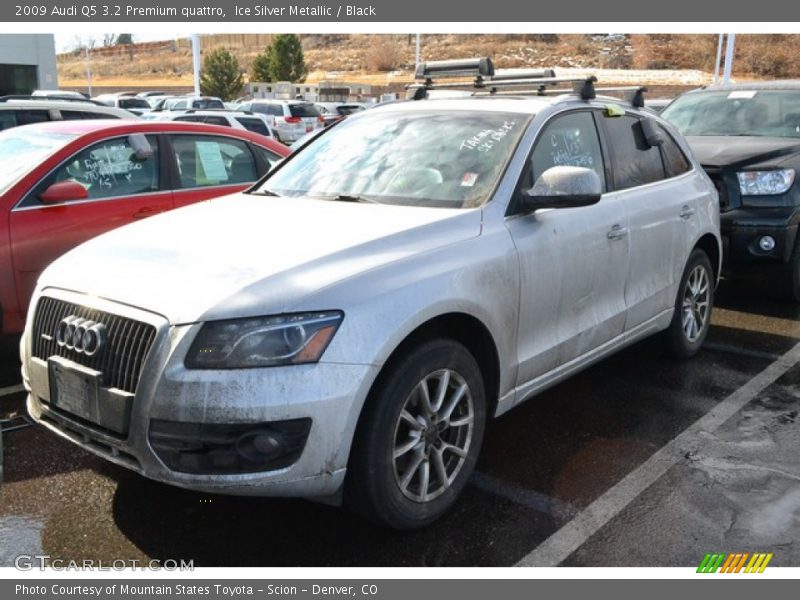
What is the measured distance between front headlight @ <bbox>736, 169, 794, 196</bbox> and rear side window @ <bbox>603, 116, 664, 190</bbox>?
2111 mm

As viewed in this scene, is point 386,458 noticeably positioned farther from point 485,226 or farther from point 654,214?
point 654,214

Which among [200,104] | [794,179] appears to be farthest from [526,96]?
[200,104]

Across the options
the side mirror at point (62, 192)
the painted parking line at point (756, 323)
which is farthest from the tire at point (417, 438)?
the painted parking line at point (756, 323)

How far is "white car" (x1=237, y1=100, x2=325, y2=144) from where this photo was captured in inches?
1000

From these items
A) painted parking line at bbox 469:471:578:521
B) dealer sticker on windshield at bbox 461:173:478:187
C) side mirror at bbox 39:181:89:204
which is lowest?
painted parking line at bbox 469:471:578:521

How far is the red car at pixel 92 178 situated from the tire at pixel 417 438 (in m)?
3.09

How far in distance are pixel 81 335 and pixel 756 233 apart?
5.60 meters

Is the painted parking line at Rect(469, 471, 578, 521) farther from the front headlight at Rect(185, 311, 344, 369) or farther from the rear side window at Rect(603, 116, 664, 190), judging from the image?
the rear side window at Rect(603, 116, 664, 190)

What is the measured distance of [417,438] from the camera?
315 centimetres

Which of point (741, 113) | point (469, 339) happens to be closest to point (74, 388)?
point (469, 339)

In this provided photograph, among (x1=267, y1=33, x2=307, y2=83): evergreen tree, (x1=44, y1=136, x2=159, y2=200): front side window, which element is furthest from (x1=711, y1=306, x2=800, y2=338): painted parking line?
(x1=267, y1=33, x2=307, y2=83): evergreen tree

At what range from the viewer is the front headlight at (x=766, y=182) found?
21.8ft

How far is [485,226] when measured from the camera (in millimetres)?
3521

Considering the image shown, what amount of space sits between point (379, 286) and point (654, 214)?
2362mm
